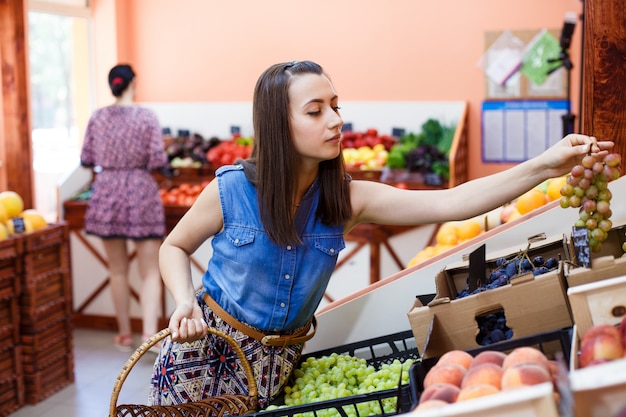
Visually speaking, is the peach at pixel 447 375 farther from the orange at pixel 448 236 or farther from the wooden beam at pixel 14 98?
the wooden beam at pixel 14 98

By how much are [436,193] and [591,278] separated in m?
0.57

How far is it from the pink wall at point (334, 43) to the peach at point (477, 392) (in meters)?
5.10

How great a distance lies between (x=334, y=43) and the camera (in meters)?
6.36

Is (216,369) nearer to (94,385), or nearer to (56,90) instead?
(94,385)

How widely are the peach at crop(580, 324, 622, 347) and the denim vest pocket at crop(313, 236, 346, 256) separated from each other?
0.85 meters

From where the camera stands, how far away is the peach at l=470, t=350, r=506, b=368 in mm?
1246

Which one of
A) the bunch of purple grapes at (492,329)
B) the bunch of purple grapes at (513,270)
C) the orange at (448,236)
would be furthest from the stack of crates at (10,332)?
the bunch of purple grapes at (492,329)

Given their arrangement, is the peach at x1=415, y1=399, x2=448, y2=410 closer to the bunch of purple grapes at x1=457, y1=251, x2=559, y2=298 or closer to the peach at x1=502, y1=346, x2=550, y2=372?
the peach at x1=502, y1=346, x2=550, y2=372

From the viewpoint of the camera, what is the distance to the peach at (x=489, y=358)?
125cm

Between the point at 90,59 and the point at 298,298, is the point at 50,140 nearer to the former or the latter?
the point at 90,59

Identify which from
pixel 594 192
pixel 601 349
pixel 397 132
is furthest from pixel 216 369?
pixel 397 132

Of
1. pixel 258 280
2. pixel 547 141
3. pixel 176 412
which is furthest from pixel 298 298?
pixel 547 141

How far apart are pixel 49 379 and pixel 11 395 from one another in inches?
10.3

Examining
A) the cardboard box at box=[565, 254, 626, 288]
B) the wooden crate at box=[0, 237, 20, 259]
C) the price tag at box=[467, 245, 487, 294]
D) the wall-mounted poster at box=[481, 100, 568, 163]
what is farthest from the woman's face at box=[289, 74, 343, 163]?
the wall-mounted poster at box=[481, 100, 568, 163]
